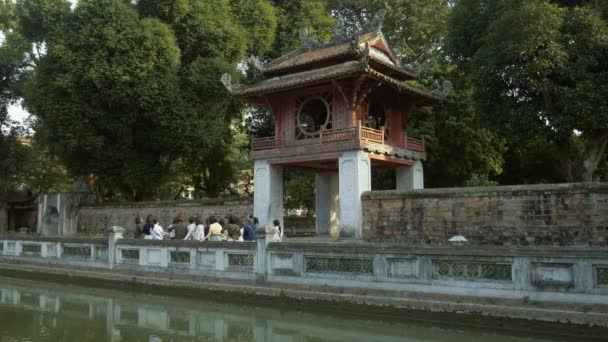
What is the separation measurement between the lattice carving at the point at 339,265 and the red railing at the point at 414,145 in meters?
11.5

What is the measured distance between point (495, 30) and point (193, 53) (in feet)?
51.8

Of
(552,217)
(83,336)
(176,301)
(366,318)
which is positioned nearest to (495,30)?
(552,217)

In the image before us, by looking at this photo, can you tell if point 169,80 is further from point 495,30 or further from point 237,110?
point 495,30

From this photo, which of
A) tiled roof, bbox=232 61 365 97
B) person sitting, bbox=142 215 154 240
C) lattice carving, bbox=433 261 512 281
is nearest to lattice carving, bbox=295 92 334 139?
tiled roof, bbox=232 61 365 97

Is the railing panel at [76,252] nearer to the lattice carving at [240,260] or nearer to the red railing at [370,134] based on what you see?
the lattice carving at [240,260]

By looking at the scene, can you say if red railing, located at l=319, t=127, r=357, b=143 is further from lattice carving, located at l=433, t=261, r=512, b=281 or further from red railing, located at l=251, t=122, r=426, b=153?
lattice carving, located at l=433, t=261, r=512, b=281

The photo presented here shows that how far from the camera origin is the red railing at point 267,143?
21.4 meters

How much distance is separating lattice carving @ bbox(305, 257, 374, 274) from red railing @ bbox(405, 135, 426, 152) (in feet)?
37.8

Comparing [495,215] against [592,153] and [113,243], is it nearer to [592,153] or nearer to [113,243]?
[592,153]

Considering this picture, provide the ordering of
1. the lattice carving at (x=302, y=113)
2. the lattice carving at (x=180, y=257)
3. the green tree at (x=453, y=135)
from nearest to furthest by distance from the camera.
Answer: the lattice carving at (x=180, y=257) < the lattice carving at (x=302, y=113) < the green tree at (x=453, y=135)

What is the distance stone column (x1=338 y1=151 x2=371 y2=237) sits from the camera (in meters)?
18.5

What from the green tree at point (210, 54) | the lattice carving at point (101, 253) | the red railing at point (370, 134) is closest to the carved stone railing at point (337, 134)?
the red railing at point (370, 134)

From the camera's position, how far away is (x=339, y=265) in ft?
36.3

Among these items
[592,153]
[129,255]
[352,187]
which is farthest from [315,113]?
[129,255]
